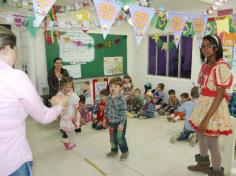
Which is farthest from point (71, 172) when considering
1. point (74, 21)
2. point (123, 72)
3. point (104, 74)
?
point (123, 72)

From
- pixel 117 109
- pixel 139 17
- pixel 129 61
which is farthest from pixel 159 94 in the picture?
pixel 139 17

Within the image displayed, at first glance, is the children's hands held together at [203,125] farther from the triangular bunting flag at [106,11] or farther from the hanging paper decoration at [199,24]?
the hanging paper decoration at [199,24]

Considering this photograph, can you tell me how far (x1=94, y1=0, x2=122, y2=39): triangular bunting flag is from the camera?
2121 millimetres

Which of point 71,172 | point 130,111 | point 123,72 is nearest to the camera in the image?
point 71,172

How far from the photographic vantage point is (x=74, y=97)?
2855mm

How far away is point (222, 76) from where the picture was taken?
1.79 meters

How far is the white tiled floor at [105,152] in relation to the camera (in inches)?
95.6

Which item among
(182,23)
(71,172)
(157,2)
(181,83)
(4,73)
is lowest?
(71,172)

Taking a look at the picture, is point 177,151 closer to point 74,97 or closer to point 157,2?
point 74,97

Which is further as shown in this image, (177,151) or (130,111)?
(130,111)

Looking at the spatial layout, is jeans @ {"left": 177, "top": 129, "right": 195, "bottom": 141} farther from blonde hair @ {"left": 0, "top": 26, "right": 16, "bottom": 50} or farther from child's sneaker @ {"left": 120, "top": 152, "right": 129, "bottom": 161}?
blonde hair @ {"left": 0, "top": 26, "right": 16, "bottom": 50}

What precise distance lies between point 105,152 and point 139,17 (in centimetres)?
185

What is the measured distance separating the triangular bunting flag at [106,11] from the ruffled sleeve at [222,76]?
1173mm

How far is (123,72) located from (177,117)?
7.22 feet
